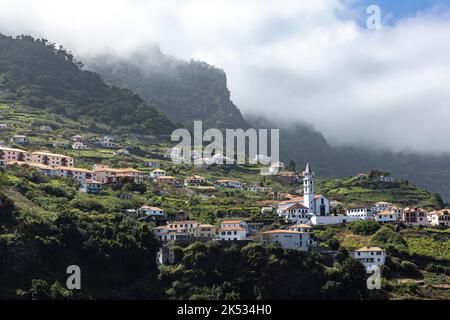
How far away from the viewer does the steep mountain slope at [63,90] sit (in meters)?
158

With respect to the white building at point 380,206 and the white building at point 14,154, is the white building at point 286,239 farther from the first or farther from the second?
the white building at point 14,154

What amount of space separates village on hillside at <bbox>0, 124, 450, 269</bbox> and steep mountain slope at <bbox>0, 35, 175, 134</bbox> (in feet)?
70.8

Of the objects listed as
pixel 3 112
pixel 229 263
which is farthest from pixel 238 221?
pixel 3 112

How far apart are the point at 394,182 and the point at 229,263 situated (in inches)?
2297

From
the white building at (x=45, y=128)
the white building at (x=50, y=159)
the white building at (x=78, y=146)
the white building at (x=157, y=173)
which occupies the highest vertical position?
the white building at (x=45, y=128)

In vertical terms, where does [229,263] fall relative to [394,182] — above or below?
below

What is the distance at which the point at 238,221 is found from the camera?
84.0 meters

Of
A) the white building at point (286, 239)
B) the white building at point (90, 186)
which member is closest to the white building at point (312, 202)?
the white building at point (286, 239)

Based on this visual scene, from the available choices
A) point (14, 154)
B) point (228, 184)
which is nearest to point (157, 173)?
point (228, 184)

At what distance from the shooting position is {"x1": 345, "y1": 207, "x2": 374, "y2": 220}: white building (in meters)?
96.3

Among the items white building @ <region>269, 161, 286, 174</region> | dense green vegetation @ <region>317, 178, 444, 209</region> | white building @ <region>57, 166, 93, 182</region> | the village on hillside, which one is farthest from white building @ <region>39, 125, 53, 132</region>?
dense green vegetation @ <region>317, 178, 444, 209</region>

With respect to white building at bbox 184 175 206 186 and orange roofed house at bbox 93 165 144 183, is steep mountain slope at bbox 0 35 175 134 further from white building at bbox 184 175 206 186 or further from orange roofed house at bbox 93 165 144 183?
orange roofed house at bbox 93 165 144 183
